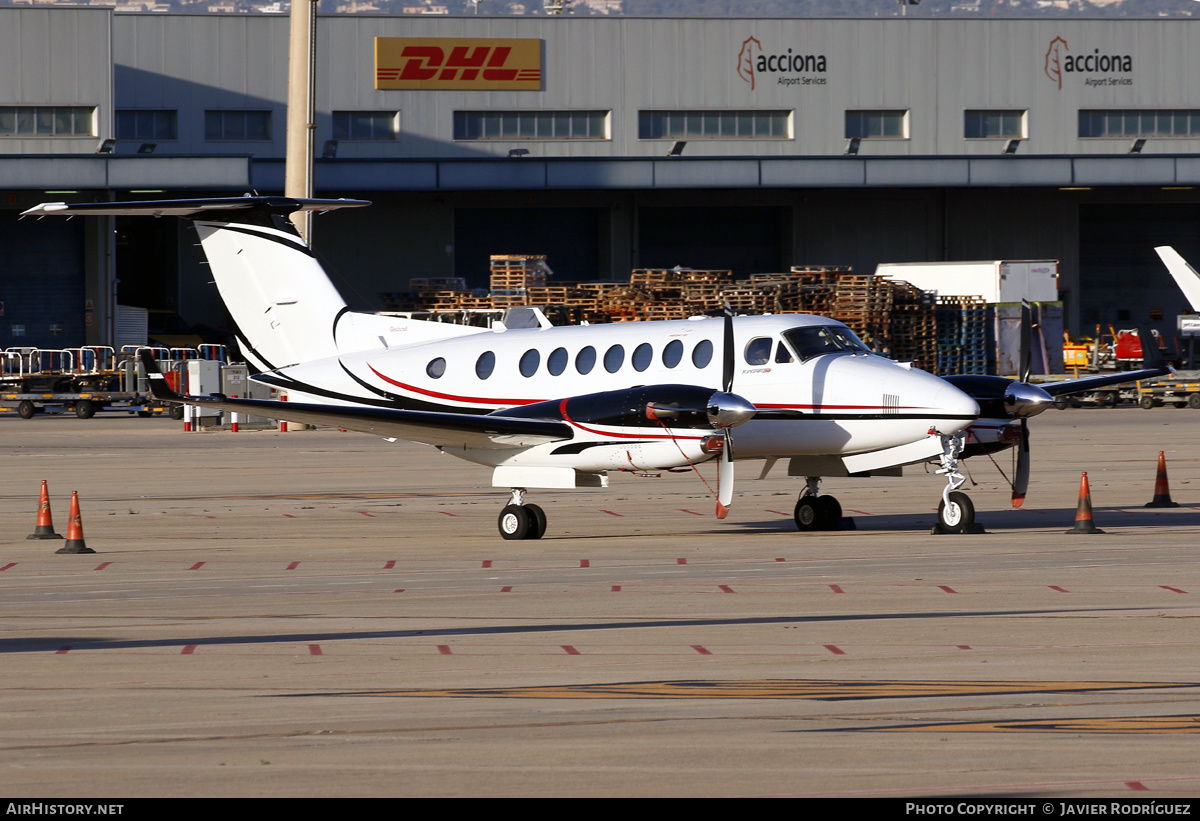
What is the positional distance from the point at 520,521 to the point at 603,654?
7598 mm

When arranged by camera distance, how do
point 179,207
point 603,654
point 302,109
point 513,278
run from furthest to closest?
point 513,278 → point 302,109 → point 179,207 → point 603,654

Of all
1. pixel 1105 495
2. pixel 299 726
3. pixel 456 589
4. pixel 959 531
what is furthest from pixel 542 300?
pixel 299 726

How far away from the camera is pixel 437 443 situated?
728 inches

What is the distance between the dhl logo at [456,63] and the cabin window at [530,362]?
44943 millimetres

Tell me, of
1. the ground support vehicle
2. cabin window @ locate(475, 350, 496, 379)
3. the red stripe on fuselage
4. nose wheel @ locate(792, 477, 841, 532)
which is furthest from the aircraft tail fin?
the ground support vehicle

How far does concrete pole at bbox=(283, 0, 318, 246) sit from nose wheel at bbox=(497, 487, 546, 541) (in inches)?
967

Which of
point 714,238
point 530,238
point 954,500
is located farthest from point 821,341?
point 714,238

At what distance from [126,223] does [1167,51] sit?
48.8 meters

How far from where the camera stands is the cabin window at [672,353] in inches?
717

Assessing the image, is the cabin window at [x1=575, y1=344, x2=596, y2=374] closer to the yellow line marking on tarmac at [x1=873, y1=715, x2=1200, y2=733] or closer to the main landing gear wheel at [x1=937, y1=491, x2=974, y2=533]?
the main landing gear wheel at [x1=937, y1=491, x2=974, y2=533]

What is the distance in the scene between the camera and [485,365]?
19500mm

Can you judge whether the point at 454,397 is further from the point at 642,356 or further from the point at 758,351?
the point at 758,351

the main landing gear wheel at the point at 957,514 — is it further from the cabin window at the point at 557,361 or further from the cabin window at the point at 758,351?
the cabin window at the point at 557,361
